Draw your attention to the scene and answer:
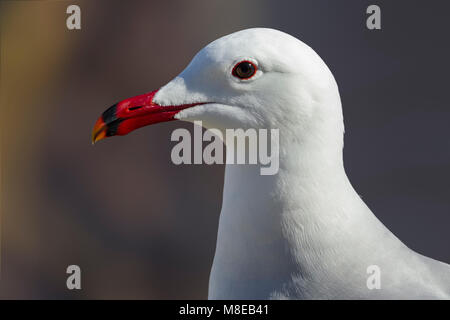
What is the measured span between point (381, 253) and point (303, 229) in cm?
17

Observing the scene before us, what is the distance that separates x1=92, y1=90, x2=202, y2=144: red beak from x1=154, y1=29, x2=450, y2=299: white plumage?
23mm

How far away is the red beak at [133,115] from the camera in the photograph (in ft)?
4.47

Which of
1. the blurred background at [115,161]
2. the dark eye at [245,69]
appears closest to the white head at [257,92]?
the dark eye at [245,69]

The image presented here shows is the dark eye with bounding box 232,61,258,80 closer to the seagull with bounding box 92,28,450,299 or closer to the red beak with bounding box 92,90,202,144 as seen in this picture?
the seagull with bounding box 92,28,450,299

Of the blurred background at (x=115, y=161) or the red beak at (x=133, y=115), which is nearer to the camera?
the red beak at (x=133, y=115)

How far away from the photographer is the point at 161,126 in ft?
10.5

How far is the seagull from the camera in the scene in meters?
1.31

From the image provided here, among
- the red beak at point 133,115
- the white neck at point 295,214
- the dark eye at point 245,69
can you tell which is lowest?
the white neck at point 295,214

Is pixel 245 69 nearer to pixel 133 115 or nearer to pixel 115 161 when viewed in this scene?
pixel 133 115

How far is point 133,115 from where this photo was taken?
136 centimetres

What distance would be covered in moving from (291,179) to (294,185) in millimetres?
13

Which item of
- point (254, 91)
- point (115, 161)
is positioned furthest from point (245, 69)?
point (115, 161)

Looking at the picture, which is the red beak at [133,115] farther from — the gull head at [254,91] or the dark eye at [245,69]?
the dark eye at [245,69]

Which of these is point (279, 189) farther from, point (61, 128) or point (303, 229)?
point (61, 128)
